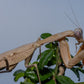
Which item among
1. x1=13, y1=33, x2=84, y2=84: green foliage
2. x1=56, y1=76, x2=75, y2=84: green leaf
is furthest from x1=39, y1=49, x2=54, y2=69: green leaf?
x1=56, y1=76, x2=75, y2=84: green leaf

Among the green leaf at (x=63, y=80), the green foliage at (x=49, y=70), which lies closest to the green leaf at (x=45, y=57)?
the green foliage at (x=49, y=70)

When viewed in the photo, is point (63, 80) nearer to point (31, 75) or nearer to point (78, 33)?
point (31, 75)

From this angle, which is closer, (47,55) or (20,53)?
(47,55)

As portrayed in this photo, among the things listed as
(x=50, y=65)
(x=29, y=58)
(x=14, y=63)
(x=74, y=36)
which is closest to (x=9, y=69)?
(x=14, y=63)

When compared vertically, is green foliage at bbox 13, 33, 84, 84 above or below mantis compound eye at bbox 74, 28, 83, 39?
below

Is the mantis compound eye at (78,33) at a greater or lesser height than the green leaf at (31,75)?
greater

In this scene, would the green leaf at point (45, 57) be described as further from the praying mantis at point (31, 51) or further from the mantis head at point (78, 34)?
the mantis head at point (78, 34)

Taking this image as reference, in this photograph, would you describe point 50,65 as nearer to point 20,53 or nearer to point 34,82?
point 34,82

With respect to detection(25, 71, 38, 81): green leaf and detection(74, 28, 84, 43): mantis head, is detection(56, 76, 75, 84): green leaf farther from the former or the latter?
detection(74, 28, 84, 43): mantis head
